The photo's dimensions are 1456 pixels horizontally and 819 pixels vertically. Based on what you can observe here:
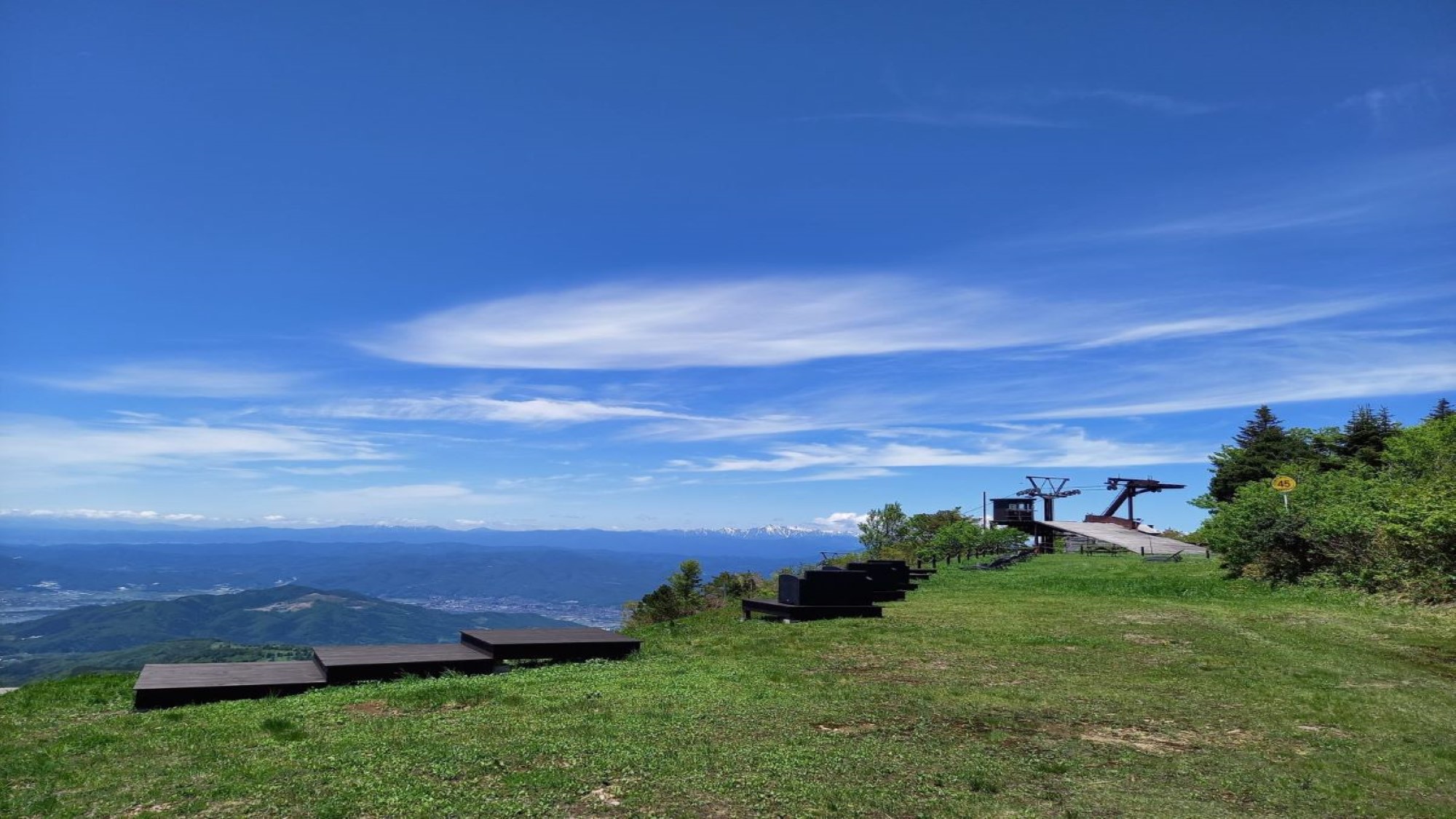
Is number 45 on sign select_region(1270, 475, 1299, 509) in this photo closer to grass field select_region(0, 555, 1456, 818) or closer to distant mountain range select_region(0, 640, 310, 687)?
grass field select_region(0, 555, 1456, 818)

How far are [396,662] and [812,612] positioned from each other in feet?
33.1

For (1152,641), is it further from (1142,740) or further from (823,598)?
(1142,740)

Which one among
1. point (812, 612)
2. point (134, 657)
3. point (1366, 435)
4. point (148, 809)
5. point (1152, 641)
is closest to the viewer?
point (148, 809)

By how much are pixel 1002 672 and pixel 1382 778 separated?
528 centimetres

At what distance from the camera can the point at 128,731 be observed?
28.1 ft

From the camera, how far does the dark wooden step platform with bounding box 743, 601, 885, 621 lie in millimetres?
18844

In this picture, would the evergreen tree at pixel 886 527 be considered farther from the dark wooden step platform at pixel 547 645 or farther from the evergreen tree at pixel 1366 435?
the dark wooden step platform at pixel 547 645

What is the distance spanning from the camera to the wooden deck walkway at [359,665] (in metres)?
10.1

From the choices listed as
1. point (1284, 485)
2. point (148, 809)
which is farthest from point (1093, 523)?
point (148, 809)

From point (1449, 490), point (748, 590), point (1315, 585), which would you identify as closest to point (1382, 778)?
point (1449, 490)

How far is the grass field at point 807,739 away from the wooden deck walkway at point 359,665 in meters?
0.43

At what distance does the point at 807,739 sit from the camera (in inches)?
314

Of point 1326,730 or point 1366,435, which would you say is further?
point 1366,435

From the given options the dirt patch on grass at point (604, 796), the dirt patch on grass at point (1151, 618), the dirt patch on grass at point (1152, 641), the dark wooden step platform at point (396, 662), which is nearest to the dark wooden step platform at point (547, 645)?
the dark wooden step platform at point (396, 662)
